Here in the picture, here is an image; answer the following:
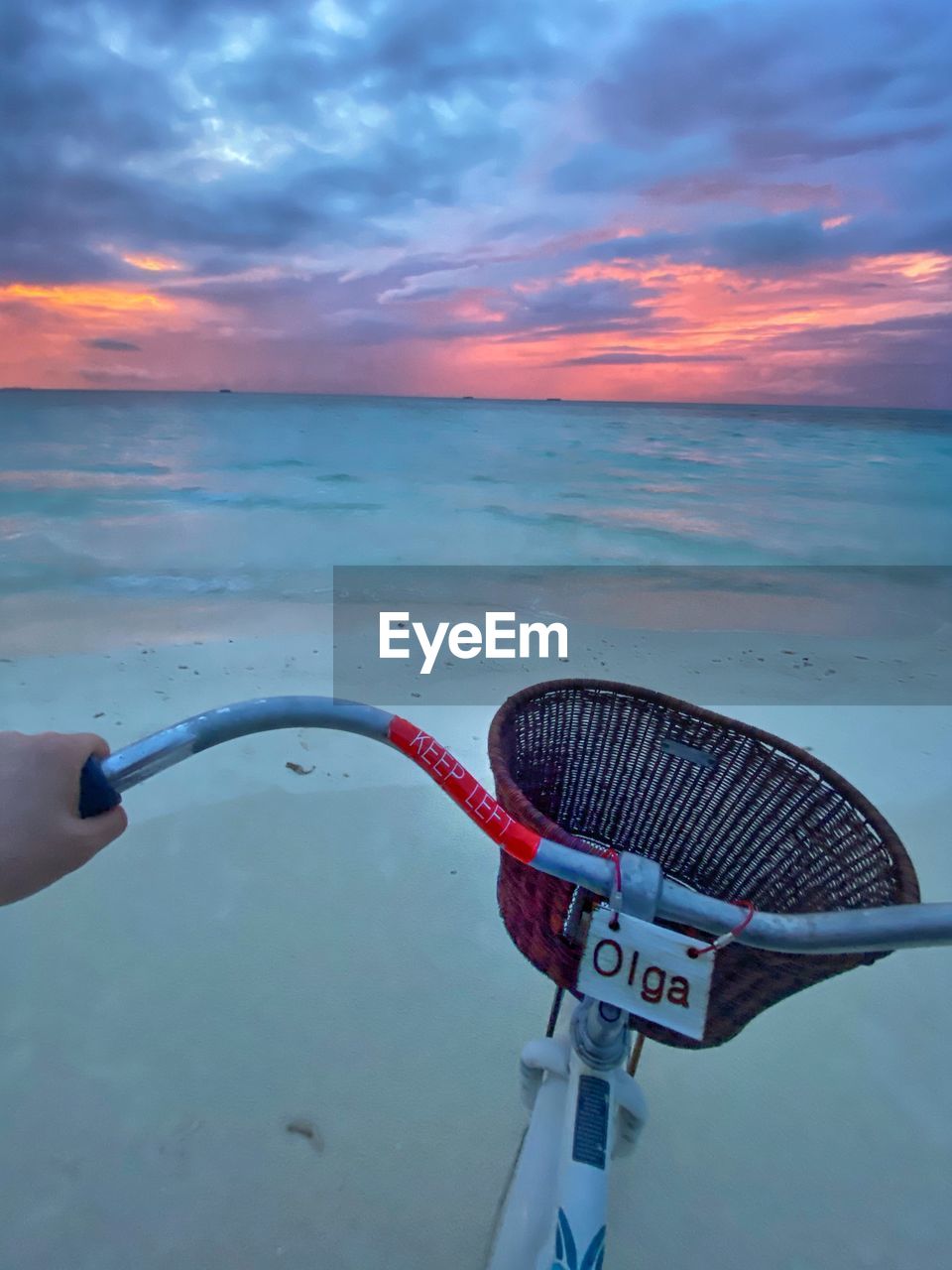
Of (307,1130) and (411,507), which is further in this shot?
(411,507)

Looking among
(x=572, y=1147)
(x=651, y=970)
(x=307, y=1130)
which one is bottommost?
(x=307, y=1130)

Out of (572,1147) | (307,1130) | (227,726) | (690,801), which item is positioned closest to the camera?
(227,726)

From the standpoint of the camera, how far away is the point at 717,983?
3.05ft

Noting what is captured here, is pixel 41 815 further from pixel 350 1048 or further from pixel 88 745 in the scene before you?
pixel 350 1048

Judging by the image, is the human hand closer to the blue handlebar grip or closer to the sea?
the blue handlebar grip

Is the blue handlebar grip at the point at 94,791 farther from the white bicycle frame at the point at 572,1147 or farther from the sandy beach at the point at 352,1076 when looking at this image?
the sandy beach at the point at 352,1076

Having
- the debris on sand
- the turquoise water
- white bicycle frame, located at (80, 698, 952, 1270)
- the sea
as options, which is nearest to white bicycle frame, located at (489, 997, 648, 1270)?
white bicycle frame, located at (80, 698, 952, 1270)

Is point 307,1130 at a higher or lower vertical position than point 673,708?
lower

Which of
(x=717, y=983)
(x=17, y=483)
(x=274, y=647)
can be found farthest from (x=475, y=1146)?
(x=17, y=483)

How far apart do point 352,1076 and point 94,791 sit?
1150mm

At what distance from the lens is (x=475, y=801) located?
78 cm

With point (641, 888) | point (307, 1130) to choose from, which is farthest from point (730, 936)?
point (307, 1130)

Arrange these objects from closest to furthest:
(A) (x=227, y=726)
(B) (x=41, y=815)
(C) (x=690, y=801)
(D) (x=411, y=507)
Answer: (B) (x=41, y=815)
(A) (x=227, y=726)
(C) (x=690, y=801)
(D) (x=411, y=507)

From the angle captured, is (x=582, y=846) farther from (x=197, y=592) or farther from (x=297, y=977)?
(x=197, y=592)
